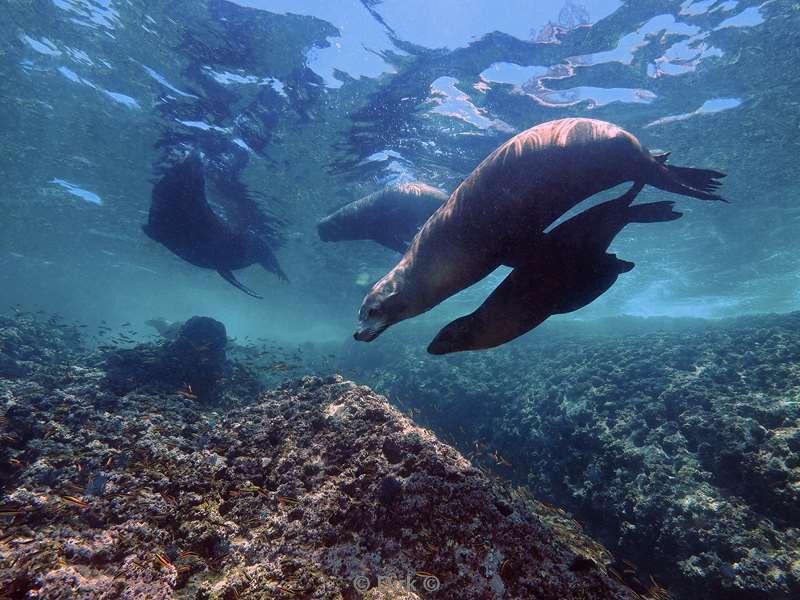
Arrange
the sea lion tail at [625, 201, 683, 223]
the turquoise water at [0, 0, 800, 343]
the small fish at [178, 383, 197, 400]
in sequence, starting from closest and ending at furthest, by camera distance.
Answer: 1. the sea lion tail at [625, 201, 683, 223]
2. the small fish at [178, 383, 197, 400]
3. the turquoise water at [0, 0, 800, 343]

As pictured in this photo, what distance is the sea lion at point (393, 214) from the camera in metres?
7.92

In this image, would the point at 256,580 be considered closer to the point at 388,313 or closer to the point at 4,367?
the point at 388,313

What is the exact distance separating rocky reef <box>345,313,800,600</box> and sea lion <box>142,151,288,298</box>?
25.9 ft

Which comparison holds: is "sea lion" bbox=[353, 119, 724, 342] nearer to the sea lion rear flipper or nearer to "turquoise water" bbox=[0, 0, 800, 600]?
the sea lion rear flipper

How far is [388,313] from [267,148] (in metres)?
12.5

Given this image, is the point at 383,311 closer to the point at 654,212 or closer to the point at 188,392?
the point at 654,212

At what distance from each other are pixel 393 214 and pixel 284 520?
6.55 m

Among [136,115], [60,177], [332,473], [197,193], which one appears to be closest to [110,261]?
[60,177]

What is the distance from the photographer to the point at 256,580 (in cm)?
229

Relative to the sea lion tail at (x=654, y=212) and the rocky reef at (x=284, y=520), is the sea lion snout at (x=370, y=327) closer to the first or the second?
the rocky reef at (x=284, y=520)

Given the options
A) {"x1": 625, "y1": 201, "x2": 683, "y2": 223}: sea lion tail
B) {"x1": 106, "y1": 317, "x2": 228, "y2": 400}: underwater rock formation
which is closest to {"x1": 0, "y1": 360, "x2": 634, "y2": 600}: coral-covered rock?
{"x1": 625, "y1": 201, "x2": 683, "y2": 223}: sea lion tail

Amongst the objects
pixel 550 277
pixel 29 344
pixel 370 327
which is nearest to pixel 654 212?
pixel 550 277

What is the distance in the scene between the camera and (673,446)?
6.67 m

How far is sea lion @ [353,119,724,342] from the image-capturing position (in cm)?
296
